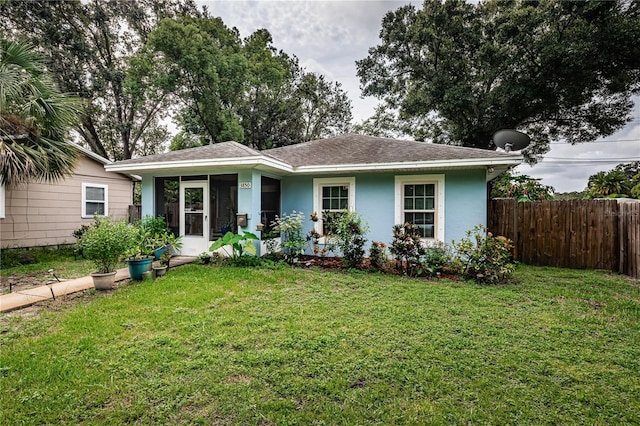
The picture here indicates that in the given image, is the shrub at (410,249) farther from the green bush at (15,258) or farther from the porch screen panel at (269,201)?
the green bush at (15,258)

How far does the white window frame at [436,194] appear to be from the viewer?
704 cm

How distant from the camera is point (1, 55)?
592 centimetres

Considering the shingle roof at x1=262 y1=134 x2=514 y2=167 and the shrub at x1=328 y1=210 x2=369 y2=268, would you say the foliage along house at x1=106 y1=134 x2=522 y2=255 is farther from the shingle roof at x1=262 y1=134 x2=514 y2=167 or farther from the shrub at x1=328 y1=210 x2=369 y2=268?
the shrub at x1=328 y1=210 x2=369 y2=268

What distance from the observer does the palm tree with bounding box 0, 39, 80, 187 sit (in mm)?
5690

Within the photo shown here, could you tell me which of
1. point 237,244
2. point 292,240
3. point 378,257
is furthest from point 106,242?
point 378,257

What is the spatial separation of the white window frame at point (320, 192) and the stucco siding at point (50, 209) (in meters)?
7.44

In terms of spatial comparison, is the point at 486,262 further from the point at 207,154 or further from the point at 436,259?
the point at 207,154

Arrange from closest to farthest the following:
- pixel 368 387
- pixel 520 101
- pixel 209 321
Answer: pixel 368 387, pixel 209 321, pixel 520 101

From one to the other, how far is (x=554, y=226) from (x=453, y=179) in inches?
116

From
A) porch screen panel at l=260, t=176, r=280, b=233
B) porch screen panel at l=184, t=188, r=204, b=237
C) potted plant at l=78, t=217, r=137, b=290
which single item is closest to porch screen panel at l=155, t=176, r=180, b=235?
porch screen panel at l=184, t=188, r=204, b=237

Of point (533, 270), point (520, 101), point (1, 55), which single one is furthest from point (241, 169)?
point (520, 101)

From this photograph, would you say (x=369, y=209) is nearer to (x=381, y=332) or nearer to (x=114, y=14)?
(x=381, y=332)

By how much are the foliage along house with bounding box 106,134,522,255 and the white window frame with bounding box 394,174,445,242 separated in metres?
0.02

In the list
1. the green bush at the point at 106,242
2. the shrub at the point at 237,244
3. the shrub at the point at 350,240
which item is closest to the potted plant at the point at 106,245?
the green bush at the point at 106,242
